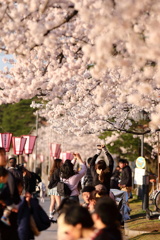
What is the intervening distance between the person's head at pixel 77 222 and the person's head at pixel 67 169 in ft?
28.7

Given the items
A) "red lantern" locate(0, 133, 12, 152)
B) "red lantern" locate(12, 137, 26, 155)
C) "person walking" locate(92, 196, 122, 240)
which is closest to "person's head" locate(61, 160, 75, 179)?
"person walking" locate(92, 196, 122, 240)

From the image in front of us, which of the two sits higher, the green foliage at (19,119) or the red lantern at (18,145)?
the green foliage at (19,119)

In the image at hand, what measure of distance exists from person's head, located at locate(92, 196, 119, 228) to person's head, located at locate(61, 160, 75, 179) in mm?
8456

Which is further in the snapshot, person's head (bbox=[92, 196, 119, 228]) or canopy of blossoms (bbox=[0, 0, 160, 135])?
canopy of blossoms (bbox=[0, 0, 160, 135])

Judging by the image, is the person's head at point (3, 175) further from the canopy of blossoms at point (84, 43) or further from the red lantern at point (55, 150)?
the red lantern at point (55, 150)

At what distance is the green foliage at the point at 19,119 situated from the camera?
2650 inches

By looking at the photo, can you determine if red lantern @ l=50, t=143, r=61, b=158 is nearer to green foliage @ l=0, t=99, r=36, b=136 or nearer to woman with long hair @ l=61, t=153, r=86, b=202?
woman with long hair @ l=61, t=153, r=86, b=202

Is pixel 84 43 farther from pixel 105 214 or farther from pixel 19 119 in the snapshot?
pixel 19 119

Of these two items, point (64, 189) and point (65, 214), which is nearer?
point (65, 214)

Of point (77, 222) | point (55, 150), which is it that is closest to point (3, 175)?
point (77, 222)

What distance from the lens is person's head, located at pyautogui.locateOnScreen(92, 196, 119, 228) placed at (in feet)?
18.6

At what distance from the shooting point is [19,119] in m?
68.1

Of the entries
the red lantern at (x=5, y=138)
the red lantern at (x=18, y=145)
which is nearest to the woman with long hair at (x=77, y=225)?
the red lantern at (x=5, y=138)

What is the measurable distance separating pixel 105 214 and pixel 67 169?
8.67m
